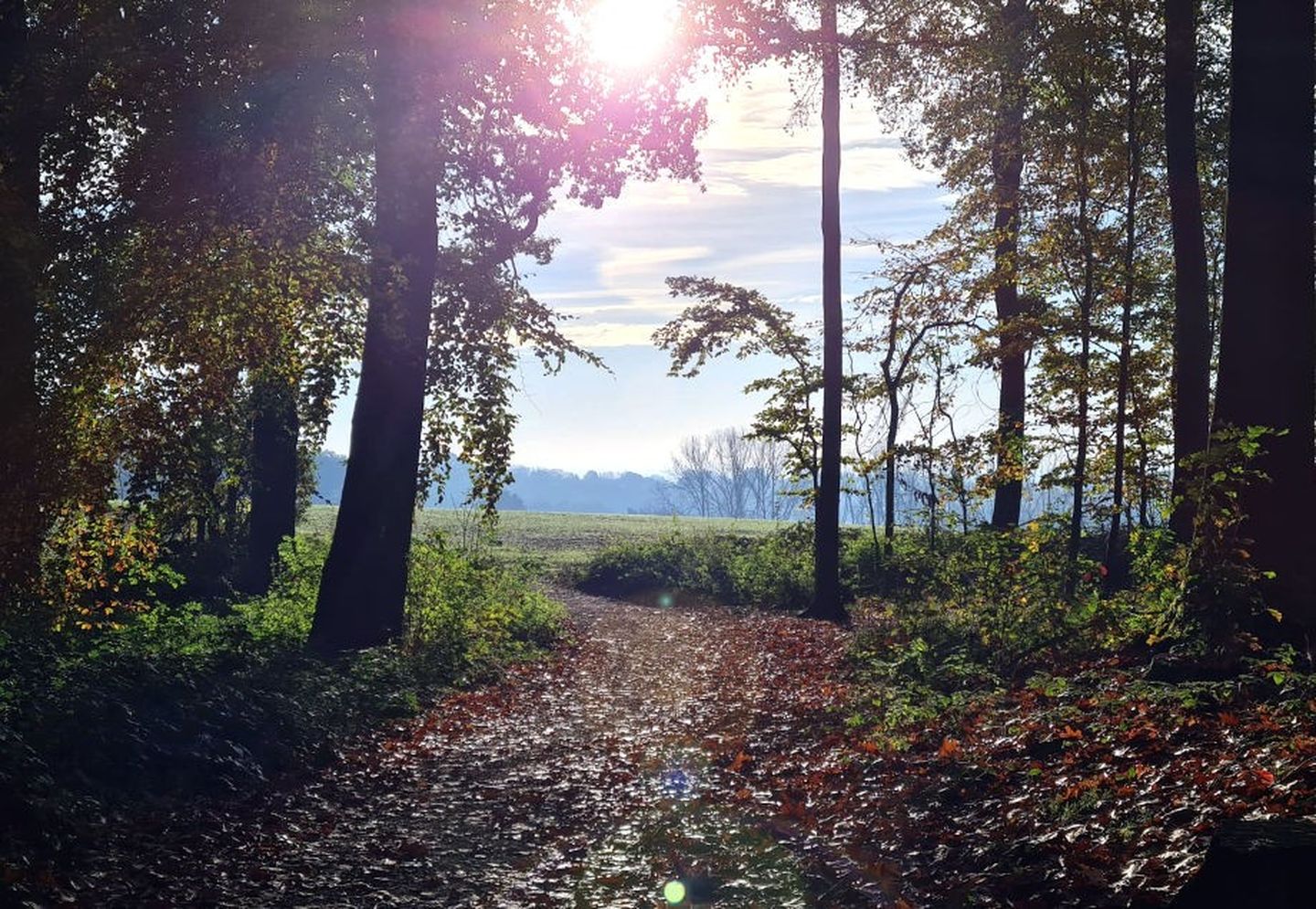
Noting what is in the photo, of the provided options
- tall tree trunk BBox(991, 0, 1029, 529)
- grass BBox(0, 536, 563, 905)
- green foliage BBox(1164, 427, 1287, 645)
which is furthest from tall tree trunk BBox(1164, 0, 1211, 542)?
grass BBox(0, 536, 563, 905)

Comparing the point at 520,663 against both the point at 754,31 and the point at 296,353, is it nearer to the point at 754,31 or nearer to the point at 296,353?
the point at 296,353

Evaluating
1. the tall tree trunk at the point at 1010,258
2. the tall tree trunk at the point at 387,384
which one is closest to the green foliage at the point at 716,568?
the tall tree trunk at the point at 1010,258

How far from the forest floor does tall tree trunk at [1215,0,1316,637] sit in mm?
Answer: 2151

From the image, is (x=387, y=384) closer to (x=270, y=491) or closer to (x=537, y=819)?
(x=537, y=819)

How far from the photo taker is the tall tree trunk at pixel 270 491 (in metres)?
21.1

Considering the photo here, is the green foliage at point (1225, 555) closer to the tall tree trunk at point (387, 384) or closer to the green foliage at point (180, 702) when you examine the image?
the green foliage at point (180, 702)

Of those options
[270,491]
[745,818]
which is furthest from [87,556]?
[270,491]

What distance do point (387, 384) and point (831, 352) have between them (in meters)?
10.1

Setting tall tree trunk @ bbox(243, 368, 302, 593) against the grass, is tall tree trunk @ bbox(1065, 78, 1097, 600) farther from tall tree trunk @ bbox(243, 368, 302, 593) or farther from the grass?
tall tree trunk @ bbox(243, 368, 302, 593)

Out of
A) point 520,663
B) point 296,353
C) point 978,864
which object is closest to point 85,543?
point 296,353

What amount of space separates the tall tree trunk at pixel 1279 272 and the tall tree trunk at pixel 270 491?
61.0ft

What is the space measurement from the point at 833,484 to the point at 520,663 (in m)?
8.57

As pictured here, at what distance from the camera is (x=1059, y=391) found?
17.0m

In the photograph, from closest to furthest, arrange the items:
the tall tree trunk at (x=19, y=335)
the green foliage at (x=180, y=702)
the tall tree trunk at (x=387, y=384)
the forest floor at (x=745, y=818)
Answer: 1. the forest floor at (x=745, y=818)
2. the green foliage at (x=180, y=702)
3. the tall tree trunk at (x=19, y=335)
4. the tall tree trunk at (x=387, y=384)
